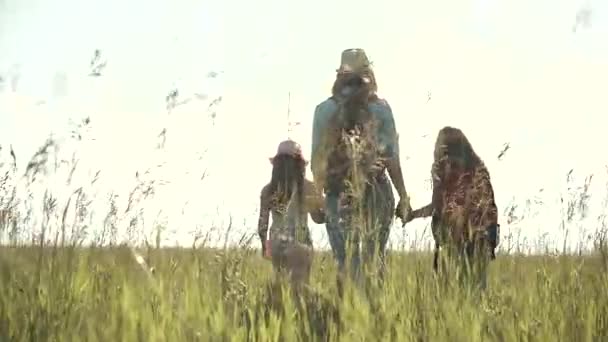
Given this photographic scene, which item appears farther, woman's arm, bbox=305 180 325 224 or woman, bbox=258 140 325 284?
woman's arm, bbox=305 180 325 224

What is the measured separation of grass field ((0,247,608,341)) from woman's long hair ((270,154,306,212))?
1.18 m

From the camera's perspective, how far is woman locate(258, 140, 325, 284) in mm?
4594

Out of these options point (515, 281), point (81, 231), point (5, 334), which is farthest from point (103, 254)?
point (515, 281)

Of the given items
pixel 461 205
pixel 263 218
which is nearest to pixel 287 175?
pixel 263 218

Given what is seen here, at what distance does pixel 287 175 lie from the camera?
220 inches

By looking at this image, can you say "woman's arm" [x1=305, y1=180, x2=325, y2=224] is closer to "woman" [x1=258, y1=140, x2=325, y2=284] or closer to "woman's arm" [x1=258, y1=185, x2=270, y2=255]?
"woman" [x1=258, y1=140, x2=325, y2=284]

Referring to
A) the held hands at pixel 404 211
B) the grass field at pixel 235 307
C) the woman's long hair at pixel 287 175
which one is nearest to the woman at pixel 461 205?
the held hands at pixel 404 211

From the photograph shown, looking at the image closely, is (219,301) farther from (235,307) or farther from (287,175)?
(287,175)

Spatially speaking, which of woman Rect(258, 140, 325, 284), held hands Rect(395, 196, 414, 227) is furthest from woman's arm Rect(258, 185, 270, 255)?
held hands Rect(395, 196, 414, 227)

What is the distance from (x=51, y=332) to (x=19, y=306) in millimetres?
224

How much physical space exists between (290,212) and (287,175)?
2.67 feet

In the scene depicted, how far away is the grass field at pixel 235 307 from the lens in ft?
11.2

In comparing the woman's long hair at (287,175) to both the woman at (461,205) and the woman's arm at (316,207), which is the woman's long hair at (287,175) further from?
the woman at (461,205)

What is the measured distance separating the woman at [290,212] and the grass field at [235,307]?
272 mm
